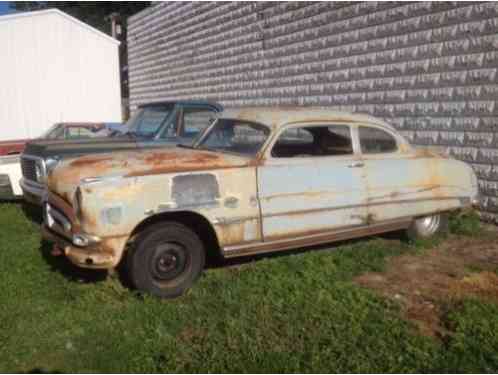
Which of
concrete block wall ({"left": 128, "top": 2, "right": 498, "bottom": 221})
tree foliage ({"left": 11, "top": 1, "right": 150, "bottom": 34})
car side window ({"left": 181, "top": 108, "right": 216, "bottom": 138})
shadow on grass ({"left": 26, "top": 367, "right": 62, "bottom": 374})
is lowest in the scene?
shadow on grass ({"left": 26, "top": 367, "right": 62, "bottom": 374})

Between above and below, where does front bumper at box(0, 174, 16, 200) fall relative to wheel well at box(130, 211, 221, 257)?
above

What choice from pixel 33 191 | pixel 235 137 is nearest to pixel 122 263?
pixel 235 137

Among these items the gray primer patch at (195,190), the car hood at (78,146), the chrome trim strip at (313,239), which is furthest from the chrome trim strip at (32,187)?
the chrome trim strip at (313,239)

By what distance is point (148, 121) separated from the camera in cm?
785

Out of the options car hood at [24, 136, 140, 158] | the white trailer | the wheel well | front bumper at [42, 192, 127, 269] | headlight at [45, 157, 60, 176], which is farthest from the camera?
the white trailer

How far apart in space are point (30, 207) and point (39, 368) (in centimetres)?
508

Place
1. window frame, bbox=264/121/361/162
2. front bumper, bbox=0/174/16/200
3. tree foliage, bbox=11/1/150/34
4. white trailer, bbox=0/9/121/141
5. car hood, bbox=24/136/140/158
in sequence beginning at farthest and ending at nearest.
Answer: tree foliage, bbox=11/1/150/34, white trailer, bbox=0/9/121/141, front bumper, bbox=0/174/16/200, car hood, bbox=24/136/140/158, window frame, bbox=264/121/361/162

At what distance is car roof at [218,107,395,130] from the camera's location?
487 centimetres

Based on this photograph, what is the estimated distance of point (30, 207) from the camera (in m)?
7.76

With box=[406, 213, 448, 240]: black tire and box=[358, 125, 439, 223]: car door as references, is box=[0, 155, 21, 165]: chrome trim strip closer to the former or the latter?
box=[358, 125, 439, 223]: car door

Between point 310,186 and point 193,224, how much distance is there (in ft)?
3.92

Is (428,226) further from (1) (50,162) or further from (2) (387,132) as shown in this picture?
(1) (50,162)

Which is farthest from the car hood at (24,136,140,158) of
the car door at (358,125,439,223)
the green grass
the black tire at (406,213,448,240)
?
the black tire at (406,213,448,240)

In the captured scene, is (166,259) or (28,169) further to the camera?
(28,169)
